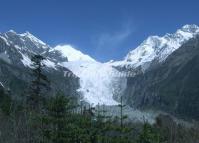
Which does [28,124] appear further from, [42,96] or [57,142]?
[42,96]

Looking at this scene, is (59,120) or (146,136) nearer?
(59,120)

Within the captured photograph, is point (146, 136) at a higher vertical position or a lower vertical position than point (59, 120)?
lower

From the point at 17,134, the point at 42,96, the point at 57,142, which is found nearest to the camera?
the point at 57,142

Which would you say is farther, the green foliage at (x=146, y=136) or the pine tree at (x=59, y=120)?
the green foliage at (x=146, y=136)

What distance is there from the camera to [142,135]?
33031 millimetres

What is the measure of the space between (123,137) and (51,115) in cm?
409

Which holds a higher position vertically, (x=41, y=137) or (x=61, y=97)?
(x=61, y=97)

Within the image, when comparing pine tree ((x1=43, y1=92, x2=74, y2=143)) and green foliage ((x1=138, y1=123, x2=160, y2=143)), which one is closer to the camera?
pine tree ((x1=43, y1=92, x2=74, y2=143))

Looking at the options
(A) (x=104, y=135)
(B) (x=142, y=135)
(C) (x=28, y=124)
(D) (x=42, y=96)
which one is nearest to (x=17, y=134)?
(C) (x=28, y=124)

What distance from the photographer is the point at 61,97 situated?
29984mm

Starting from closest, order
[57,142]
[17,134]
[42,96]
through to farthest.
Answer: [57,142] < [17,134] < [42,96]

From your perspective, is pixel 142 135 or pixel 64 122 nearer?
pixel 64 122

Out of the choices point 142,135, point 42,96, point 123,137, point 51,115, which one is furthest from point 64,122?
point 42,96

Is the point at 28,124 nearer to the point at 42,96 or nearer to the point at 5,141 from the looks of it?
the point at 5,141
